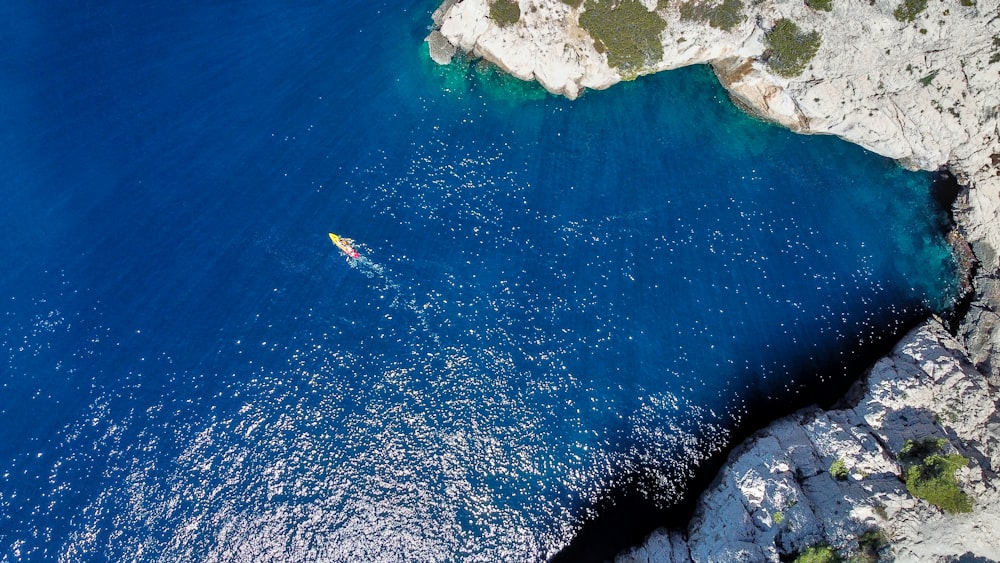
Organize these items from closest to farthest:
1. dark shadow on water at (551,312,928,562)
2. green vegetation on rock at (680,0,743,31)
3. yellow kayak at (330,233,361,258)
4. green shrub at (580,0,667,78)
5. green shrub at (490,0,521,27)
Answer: dark shadow on water at (551,312,928,562), green vegetation on rock at (680,0,743,31), green shrub at (580,0,667,78), yellow kayak at (330,233,361,258), green shrub at (490,0,521,27)

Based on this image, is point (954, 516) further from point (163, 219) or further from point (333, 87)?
point (163, 219)

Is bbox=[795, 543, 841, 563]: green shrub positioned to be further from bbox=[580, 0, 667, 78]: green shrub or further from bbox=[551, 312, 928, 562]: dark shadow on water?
bbox=[580, 0, 667, 78]: green shrub

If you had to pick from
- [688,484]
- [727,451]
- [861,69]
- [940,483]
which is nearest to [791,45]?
[861,69]

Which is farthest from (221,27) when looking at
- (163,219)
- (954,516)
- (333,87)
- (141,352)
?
(954,516)

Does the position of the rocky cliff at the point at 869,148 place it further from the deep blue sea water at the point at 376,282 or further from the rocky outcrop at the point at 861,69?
the deep blue sea water at the point at 376,282

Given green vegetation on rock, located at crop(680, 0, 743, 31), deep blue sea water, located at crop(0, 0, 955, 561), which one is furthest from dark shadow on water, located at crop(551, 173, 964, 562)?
green vegetation on rock, located at crop(680, 0, 743, 31)

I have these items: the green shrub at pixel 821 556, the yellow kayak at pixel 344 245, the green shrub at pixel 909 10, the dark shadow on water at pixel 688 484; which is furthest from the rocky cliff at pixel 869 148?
the yellow kayak at pixel 344 245

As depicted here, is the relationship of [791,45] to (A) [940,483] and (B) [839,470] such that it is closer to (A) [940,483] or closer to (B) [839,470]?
(B) [839,470]
